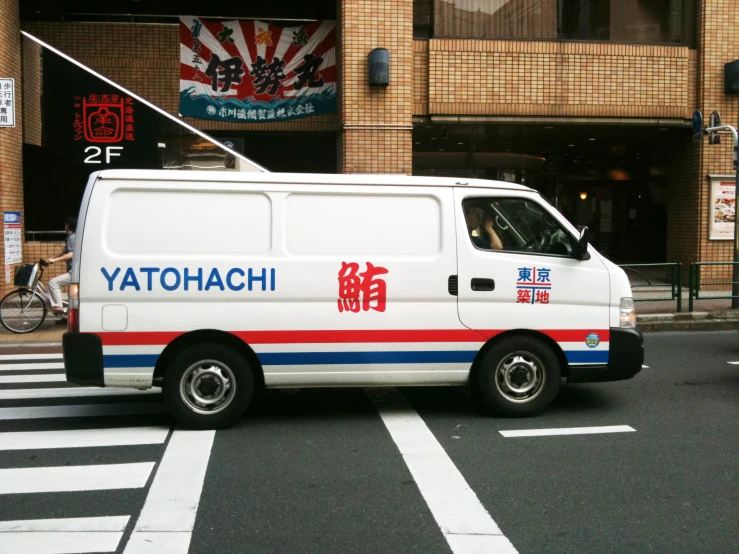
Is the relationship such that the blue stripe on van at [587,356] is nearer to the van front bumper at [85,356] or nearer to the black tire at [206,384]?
the black tire at [206,384]

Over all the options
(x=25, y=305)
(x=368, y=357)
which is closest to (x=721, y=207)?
(x=368, y=357)

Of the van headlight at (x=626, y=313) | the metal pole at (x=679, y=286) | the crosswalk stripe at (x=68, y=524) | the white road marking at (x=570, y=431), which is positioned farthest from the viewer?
the metal pole at (x=679, y=286)

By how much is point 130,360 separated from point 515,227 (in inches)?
140

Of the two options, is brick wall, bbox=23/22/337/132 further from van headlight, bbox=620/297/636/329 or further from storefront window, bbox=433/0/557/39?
van headlight, bbox=620/297/636/329

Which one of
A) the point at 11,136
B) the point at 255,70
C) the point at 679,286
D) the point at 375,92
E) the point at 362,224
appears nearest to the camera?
the point at 362,224

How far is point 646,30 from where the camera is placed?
17.4 m

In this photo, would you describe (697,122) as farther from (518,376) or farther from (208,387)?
(208,387)

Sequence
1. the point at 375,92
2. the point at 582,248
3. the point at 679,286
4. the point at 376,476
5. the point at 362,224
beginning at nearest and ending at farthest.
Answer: the point at 376,476
the point at 362,224
the point at 582,248
the point at 679,286
the point at 375,92

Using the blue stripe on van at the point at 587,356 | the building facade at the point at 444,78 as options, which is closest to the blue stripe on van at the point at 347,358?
the blue stripe on van at the point at 587,356

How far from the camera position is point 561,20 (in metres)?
16.8

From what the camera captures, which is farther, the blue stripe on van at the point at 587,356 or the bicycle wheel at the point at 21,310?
the bicycle wheel at the point at 21,310

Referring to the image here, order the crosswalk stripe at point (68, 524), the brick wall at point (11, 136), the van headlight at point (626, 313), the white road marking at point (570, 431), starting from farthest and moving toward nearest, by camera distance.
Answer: the brick wall at point (11, 136) → the van headlight at point (626, 313) → the white road marking at point (570, 431) → the crosswalk stripe at point (68, 524)

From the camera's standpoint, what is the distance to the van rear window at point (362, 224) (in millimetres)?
6766

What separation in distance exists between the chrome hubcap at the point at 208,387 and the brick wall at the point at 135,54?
36.1ft
